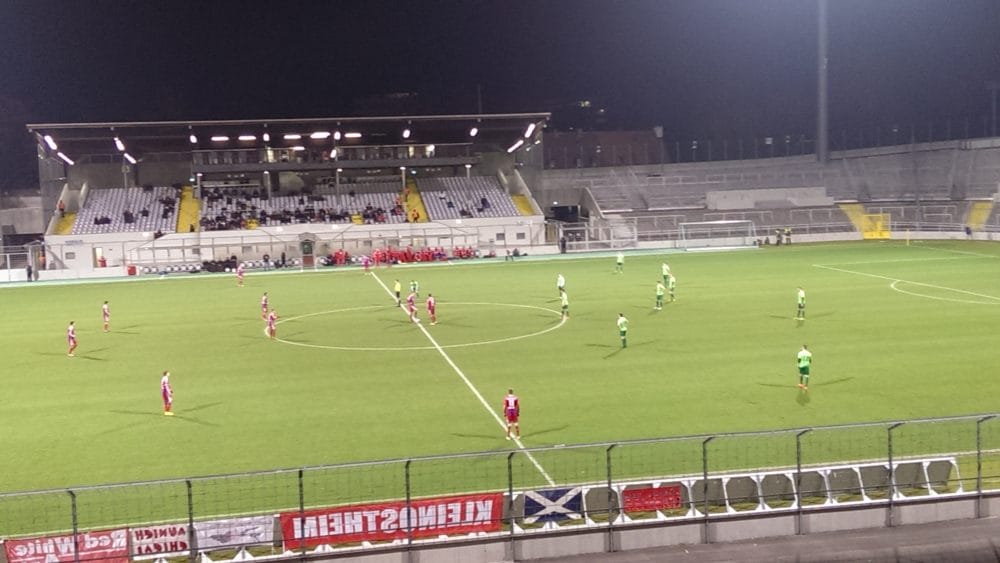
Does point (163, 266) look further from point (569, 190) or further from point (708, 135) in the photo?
point (708, 135)

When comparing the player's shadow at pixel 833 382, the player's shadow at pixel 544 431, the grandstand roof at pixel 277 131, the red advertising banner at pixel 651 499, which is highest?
the grandstand roof at pixel 277 131

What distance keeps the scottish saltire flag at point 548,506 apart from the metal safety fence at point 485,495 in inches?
0.6

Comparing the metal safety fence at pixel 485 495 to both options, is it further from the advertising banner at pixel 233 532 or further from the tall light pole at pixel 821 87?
the tall light pole at pixel 821 87

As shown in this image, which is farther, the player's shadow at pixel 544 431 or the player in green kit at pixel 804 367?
the player in green kit at pixel 804 367

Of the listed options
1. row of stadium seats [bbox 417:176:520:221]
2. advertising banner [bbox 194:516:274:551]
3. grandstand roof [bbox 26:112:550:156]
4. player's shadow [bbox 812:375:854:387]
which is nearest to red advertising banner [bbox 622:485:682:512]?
advertising banner [bbox 194:516:274:551]

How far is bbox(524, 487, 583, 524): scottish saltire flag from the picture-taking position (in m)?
12.2

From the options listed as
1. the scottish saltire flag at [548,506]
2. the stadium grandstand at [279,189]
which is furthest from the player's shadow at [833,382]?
the stadium grandstand at [279,189]

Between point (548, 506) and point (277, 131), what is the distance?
2509 inches

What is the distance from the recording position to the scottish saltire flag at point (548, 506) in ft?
40.1

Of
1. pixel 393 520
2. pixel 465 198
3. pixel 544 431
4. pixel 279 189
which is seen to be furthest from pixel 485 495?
pixel 279 189

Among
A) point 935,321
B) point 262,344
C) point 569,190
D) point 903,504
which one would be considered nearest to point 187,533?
point 903,504

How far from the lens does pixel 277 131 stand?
233 feet

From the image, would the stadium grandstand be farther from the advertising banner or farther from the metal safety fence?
the advertising banner

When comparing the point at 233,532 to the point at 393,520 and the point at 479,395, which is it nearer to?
the point at 393,520
